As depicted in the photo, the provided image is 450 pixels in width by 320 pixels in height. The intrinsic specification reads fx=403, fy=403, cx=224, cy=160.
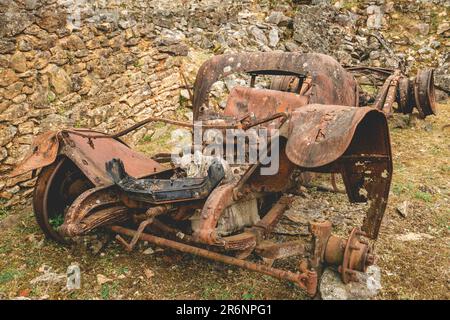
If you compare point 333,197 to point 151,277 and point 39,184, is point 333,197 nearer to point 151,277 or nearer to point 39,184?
point 151,277

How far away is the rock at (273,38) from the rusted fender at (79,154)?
231 inches

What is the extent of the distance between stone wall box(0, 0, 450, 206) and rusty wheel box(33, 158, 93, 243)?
107 centimetres

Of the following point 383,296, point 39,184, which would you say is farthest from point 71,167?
point 383,296

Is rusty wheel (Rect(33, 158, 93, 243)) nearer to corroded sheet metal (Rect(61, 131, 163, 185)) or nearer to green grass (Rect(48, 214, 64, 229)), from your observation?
green grass (Rect(48, 214, 64, 229))

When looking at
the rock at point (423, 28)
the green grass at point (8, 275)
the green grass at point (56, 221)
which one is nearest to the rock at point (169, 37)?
the green grass at point (56, 221)

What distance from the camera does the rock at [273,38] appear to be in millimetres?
8812

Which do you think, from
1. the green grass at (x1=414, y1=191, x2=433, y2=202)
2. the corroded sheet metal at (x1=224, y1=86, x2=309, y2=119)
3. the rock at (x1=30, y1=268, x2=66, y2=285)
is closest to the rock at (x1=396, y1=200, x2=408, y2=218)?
the green grass at (x1=414, y1=191, x2=433, y2=202)

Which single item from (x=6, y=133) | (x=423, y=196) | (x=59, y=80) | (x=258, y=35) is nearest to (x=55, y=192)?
(x=6, y=133)

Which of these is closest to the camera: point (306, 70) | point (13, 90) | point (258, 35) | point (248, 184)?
point (248, 184)

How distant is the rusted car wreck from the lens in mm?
2738

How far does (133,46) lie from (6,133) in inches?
105

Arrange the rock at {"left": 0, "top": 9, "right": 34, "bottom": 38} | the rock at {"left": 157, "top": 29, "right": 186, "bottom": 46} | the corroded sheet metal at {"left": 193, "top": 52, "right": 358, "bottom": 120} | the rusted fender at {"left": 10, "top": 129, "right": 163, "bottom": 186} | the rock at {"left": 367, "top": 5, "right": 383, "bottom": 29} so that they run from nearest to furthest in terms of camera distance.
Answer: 1. the rusted fender at {"left": 10, "top": 129, "right": 163, "bottom": 186}
2. the corroded sheet metal at {"left": 193, "top": 52, "right": 358, "bottom": 120}
3. the rock at {"left": 0, "top": 9, "right": 34, "bottom": 38}
4. the rock at {"left": 157, "top": 29, "right": 186, "bottom": 46}
5. the rock at {"left": 367, "top": 5, "right": 383, "bottom": 29}

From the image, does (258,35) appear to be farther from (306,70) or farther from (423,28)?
(306,70)

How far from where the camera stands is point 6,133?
4488 mm
